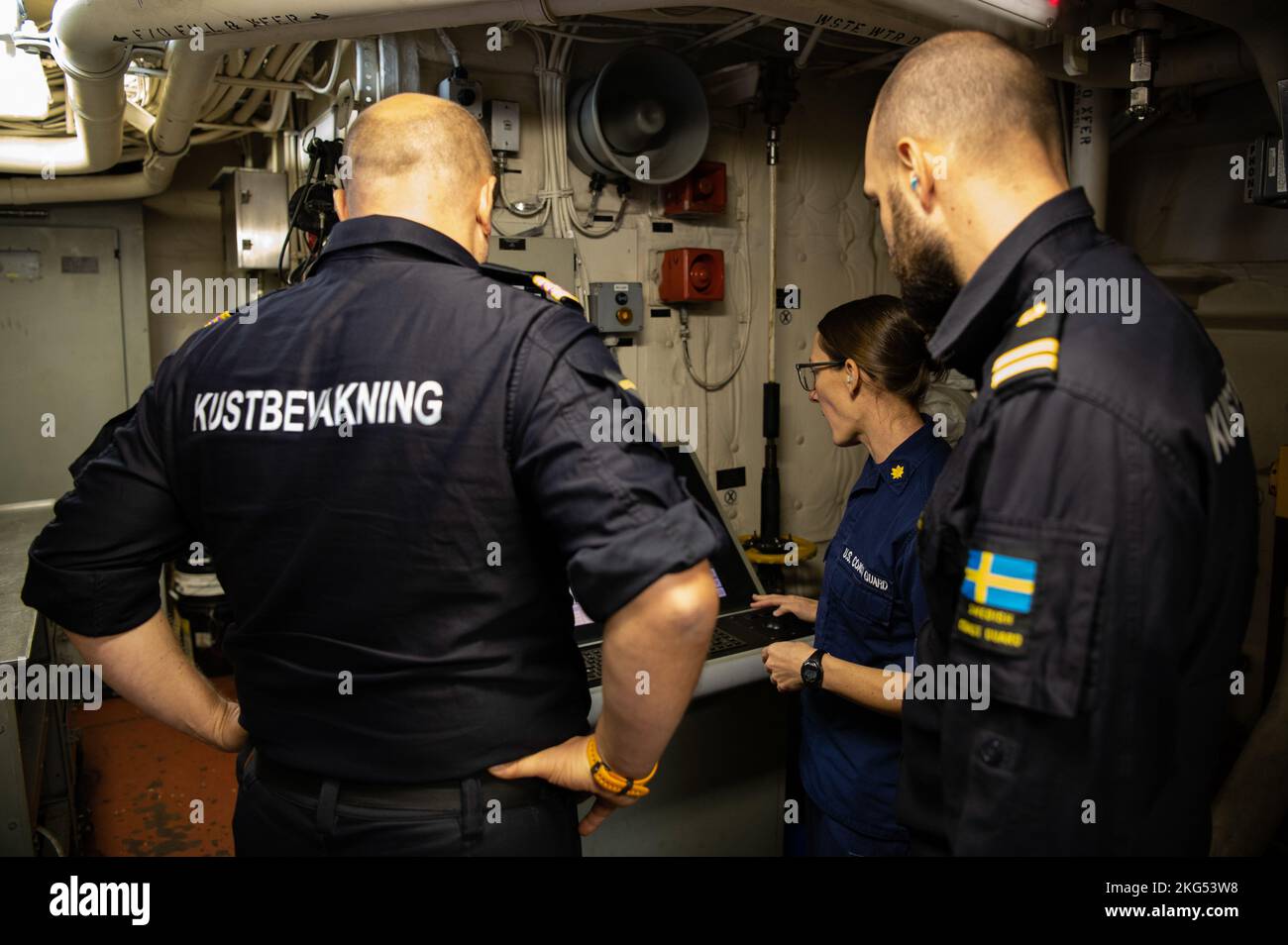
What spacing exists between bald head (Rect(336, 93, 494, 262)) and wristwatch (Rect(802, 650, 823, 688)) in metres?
1.01

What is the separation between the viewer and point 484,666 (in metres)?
1.20

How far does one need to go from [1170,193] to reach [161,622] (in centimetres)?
322

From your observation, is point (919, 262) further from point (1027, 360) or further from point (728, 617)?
point (728, 617)

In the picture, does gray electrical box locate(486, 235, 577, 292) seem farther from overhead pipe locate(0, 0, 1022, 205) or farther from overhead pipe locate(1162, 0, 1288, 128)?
overhead pipe locate(1162, 0, 1288, 128)

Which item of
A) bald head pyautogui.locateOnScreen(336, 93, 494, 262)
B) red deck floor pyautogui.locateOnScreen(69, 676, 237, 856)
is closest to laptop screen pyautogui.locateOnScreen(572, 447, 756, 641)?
bald head pyautogui.locateOnScreen(336, 93, 494, 262)

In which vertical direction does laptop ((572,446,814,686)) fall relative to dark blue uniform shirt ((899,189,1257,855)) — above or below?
below

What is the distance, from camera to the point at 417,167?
127 centimetres

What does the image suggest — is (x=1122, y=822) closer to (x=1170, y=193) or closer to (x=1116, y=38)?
(x=1116, y=38)

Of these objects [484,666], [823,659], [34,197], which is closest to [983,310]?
[484,666]

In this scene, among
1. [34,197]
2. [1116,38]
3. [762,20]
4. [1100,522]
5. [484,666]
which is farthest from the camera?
[34,197]

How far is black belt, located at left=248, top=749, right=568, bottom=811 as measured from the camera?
3.97ft

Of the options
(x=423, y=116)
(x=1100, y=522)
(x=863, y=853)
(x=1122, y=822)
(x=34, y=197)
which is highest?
(x=34, y=197)

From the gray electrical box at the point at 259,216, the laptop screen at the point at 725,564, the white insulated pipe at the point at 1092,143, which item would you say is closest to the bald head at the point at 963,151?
the laptop screen at the point at 725,564

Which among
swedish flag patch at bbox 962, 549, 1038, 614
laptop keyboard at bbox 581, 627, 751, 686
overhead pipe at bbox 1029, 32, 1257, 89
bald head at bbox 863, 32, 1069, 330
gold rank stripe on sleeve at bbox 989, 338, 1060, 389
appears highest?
overhead pipe at bbox 1029, 32, 1257, 89
